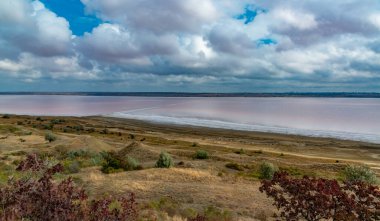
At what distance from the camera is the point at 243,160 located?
40594mm

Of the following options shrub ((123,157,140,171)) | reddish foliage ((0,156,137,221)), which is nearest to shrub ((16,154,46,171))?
reddish foliage ((0,156,137,221))

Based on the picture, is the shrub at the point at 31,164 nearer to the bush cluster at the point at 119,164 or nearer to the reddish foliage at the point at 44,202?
the reddish foliage at the point at 44,202

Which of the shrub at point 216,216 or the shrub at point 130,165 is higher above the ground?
the shrub at point 216,216

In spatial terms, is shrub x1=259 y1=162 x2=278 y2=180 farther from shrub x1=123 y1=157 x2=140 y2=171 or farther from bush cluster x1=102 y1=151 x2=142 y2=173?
shrub x1=123 y1=157 x2=140 y2=171

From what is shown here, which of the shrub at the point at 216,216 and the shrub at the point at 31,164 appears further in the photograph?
the shrub at the point at 216,216

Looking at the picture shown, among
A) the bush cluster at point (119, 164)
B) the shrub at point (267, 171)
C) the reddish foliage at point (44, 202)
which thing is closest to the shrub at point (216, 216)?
the reddish foliage at point (44, 202)

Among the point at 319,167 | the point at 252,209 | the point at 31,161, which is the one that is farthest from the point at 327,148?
the point at 31,161

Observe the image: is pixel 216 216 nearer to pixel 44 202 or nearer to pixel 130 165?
pixel 44 202

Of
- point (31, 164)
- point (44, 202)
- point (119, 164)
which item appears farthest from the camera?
point (119, 164)

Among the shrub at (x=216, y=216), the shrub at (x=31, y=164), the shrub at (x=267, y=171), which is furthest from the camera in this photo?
the shrub at (x=267, y=171)

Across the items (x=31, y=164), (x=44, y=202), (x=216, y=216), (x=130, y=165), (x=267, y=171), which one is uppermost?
(x=31, y=164)

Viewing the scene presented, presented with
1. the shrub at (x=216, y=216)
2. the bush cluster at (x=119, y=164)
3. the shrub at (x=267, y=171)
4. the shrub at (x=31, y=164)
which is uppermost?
the shrub at (x=31, y=164)

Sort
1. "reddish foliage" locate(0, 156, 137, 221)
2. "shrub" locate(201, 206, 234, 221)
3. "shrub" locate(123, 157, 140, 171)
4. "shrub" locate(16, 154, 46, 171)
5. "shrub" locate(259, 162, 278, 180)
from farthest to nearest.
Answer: "shrub" locate(259, 162, 278, 180) < "shrub" locate(123, 157, 140, 171) < "shrub" locate(201, 206, 234, 221) < "shrub" locate(16, 154, 46, 171) < "reddish foliage" locate(0, 156, 137, 221)

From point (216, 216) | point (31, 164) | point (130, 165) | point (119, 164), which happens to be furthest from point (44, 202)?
point (130, 165)
